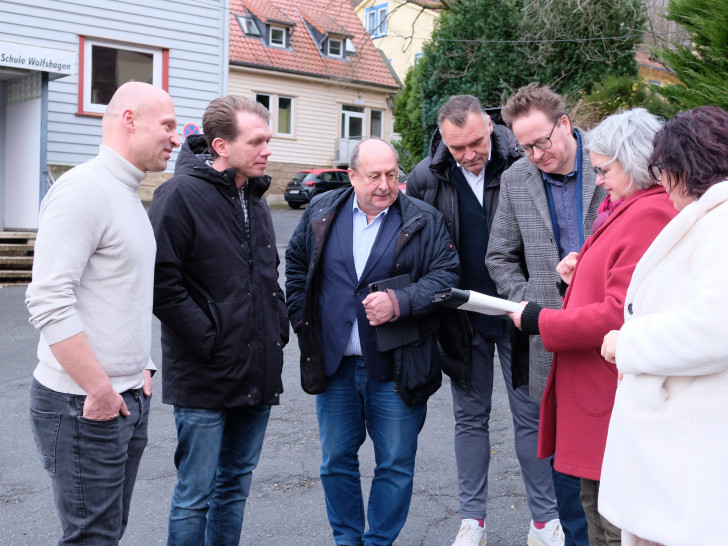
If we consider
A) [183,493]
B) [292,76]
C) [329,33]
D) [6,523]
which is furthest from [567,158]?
[329,33]

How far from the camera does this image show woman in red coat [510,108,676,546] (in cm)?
269

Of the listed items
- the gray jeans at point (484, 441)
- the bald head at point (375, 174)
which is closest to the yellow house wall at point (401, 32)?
the gray jeans at point (484, 441)

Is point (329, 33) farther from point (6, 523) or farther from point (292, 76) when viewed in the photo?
point (6, 523)

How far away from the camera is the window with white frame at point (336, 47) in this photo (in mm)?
32375

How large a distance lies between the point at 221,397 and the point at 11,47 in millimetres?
11048

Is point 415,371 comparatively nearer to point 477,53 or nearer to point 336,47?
point 477,53

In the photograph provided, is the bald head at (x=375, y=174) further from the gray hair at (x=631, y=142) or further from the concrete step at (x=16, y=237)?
the concrete step at (x=16, y=237)

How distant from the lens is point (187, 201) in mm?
3217

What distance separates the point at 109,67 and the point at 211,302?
14176mm

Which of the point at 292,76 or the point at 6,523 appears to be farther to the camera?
the point at 292,76

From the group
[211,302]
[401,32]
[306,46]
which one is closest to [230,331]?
[211,302]

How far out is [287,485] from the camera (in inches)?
185

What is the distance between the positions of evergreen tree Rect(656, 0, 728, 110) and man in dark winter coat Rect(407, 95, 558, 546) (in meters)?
2.15

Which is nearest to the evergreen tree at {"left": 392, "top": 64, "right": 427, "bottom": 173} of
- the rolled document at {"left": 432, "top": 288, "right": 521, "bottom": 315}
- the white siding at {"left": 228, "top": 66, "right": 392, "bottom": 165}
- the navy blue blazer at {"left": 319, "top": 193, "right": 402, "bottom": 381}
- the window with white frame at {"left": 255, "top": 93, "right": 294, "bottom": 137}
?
the white siding at {"left": 228, "top": 66, "right": 392, "bottom": 165}
